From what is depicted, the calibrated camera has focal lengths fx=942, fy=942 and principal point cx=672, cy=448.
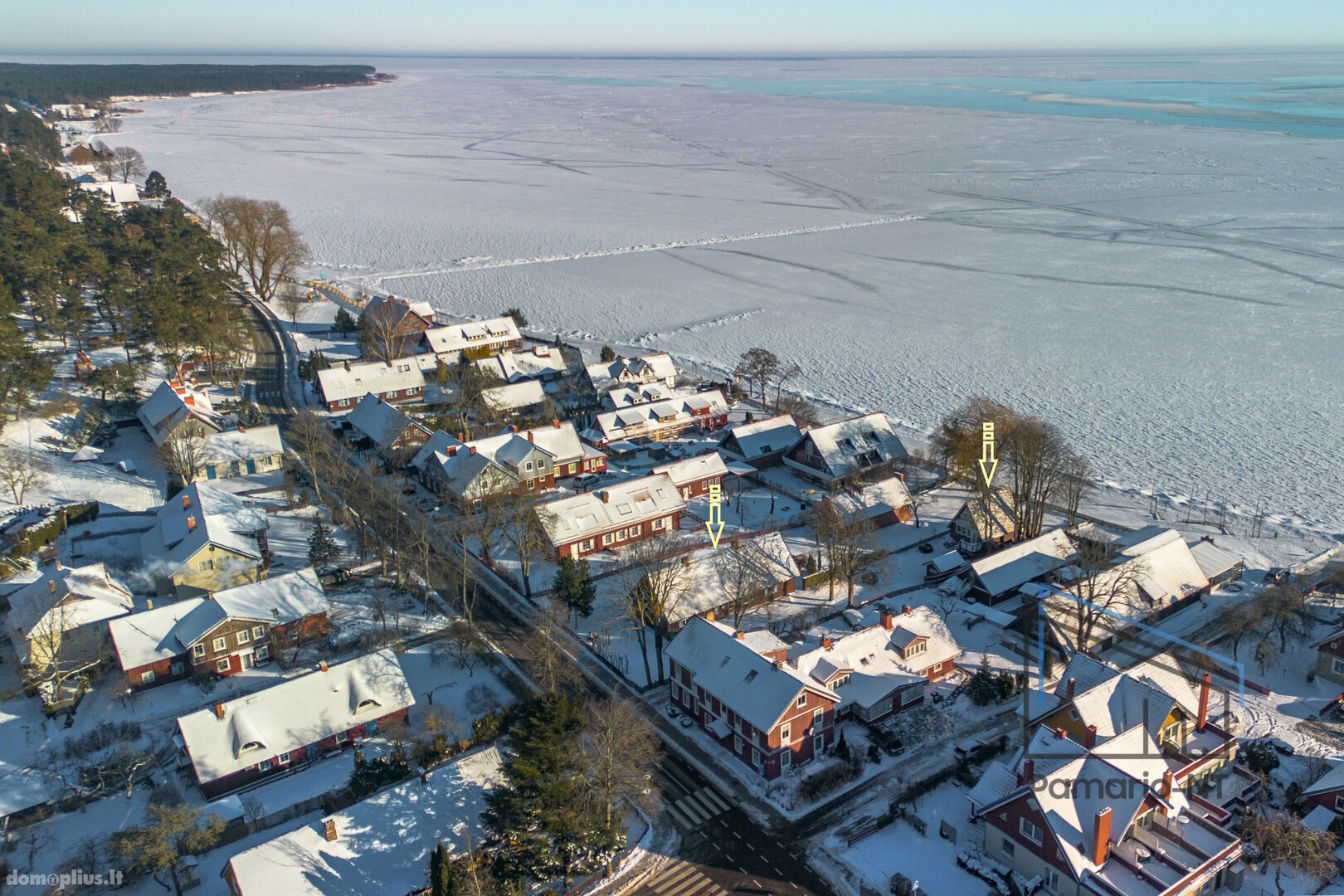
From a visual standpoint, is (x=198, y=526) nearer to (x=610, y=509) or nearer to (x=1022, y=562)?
(x=610, y=509)

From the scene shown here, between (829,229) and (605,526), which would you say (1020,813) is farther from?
(829,229)

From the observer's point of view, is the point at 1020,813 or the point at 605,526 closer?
the point at 1020,813

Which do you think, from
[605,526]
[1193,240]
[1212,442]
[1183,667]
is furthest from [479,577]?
[1193,240]

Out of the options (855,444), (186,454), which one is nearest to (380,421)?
(186,454)

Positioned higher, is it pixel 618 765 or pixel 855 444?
pixel 855 444

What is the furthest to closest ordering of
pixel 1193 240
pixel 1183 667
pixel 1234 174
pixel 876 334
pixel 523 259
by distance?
1. pixel 1234 174
2. pixel 523 259
3. pixel 1193 240
4. pixel 876 334
5. pixel 1183 667

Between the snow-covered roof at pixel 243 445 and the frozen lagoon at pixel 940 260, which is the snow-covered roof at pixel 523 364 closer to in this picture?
the frozen lagoon at pixel 940 260
